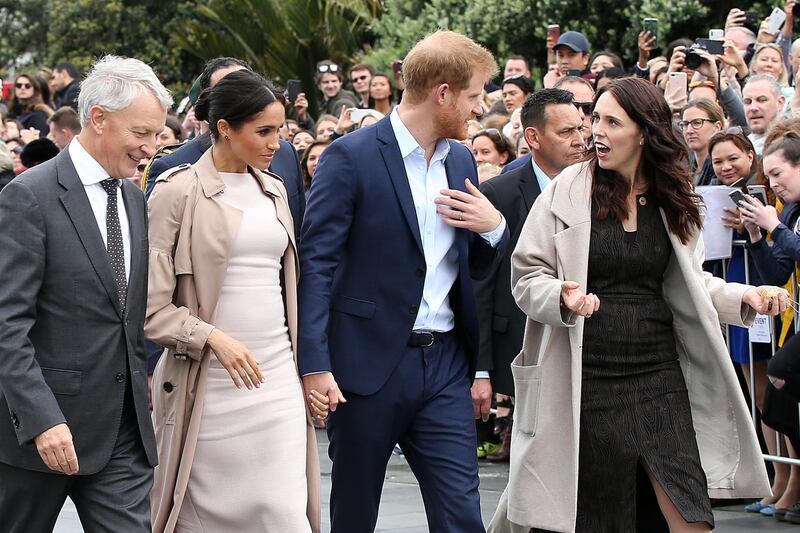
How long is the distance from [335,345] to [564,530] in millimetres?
1118

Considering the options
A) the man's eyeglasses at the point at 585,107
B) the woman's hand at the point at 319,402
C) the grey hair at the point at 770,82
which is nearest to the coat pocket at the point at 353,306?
the woman's hand at the point at 319,402

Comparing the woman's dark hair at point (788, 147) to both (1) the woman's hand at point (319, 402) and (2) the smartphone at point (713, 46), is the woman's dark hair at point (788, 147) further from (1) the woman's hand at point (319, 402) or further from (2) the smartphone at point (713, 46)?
(1) the woman's hand at point (319, 402)

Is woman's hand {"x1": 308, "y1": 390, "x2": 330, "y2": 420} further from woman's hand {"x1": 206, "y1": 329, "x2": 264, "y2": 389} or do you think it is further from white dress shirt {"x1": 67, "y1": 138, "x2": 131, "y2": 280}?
white dress shirt {"x1": 67, "y1": 138, "x2": 131, "y2": 280}

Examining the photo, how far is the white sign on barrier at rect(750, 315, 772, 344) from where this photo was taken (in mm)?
7699

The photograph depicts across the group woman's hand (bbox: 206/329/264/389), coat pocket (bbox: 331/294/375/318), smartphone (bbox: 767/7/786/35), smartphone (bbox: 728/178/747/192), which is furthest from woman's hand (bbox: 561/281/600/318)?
smartphone (bbox: 767/7/786/35)

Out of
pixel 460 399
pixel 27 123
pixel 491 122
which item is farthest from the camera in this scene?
pixel 27 123

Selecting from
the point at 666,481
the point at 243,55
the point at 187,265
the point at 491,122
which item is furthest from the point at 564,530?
the point at 243,55

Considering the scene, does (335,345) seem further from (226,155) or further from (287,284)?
(226,155)

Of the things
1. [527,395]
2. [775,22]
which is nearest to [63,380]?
[527,395]

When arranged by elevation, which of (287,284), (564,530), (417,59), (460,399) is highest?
(417,59)

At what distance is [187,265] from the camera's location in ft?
16.5

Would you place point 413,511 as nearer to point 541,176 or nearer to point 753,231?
point 541,176

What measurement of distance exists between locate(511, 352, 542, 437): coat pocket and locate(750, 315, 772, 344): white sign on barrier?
9.77 ft

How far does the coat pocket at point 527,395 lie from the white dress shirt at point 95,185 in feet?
5.01
